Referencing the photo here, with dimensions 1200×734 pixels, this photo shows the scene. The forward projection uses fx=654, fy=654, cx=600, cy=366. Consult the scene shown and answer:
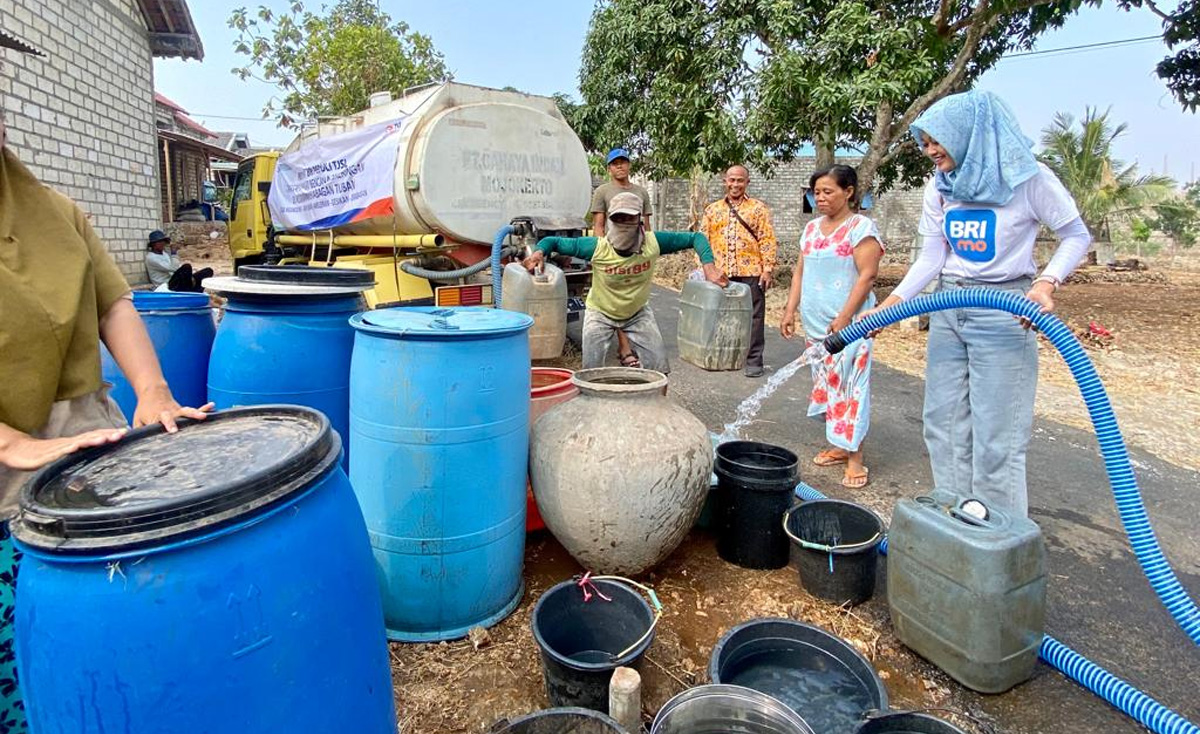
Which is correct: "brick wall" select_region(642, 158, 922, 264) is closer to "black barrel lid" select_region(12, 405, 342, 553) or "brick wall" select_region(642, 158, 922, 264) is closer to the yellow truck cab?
the yellow truck cab

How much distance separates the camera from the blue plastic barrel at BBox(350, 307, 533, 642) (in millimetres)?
2295

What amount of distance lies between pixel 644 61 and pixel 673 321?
4.56 meters

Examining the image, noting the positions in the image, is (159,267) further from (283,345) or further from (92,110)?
(283,345)

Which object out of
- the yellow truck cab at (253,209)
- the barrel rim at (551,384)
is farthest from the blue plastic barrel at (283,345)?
the yellow truck cab at (253,209)

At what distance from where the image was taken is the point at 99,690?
3.59 ft

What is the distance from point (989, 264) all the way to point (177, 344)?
12.1 ft

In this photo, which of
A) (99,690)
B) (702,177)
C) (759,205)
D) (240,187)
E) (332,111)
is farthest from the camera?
(332,111)

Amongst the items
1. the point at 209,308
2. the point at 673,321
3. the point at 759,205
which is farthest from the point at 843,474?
the point at 673,321

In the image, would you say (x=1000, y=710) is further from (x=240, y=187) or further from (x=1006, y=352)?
(x=240, y=187)

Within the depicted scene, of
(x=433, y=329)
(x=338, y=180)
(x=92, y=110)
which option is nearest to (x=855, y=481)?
(x=433, y=329)

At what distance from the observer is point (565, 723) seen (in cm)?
179

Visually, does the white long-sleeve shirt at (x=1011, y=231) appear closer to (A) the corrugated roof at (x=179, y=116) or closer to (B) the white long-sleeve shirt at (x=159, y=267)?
(B) the white long-sleeve shirt at (x=159, y=267)

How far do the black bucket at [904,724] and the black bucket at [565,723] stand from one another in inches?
26.9

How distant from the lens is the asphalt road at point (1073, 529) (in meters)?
2.25
